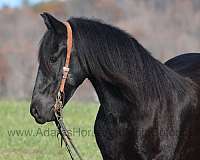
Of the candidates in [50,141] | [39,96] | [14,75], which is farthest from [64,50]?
[14,75]

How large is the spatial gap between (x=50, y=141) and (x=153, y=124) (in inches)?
203

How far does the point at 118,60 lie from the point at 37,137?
5.64 m

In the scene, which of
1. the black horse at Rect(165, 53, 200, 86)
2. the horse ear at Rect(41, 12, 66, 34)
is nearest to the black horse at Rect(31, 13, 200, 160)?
the horse ear at Rect(41, 12, 66, 34)

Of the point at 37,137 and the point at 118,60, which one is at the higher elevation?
the point at 118,60

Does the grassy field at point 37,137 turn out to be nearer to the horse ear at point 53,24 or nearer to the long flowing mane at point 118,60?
the long flowing mane at point 118,60

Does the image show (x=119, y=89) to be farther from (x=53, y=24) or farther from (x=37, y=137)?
(x=37, y=137)

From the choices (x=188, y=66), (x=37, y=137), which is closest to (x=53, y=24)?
(x=188, y=66)

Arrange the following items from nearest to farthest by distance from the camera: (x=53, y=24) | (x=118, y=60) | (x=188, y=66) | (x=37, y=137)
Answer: (x=53, y=24)
(x=118, y=60)
(x=188, y=66)
(x=37, y=137)

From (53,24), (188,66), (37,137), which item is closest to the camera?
(53,24)

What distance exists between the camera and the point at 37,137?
939 cm

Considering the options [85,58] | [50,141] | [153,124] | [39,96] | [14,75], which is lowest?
[14,75]

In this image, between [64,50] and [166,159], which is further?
[166,159]

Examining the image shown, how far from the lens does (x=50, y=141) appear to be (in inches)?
357

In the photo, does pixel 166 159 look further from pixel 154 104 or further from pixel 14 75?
pixel 14 75
